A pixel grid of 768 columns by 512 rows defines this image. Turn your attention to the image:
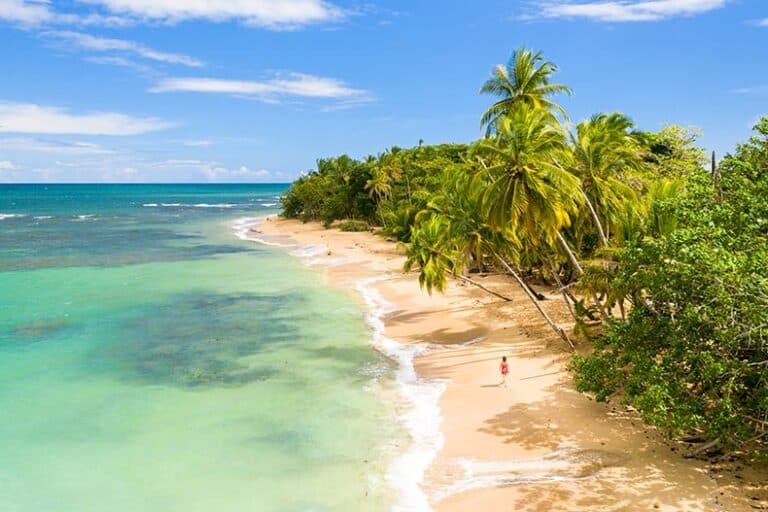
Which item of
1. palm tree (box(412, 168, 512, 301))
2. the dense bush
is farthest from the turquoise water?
the dense bush

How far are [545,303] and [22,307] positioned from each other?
29642 mm

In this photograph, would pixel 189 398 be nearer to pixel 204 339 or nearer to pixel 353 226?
pixel 204 339

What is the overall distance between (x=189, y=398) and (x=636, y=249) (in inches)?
582

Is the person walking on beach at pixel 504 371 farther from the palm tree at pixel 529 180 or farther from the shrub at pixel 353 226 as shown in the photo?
Answer: the shrub at pixel 353 226

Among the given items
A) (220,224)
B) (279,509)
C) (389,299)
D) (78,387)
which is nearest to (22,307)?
(78,387)

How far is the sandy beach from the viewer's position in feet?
42.9

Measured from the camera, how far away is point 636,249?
13.8m

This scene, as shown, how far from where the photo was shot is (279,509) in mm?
13625

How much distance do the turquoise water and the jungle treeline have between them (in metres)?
6.34

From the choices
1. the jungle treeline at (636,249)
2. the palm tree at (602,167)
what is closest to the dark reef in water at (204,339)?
the jungle treeline at (636,249)

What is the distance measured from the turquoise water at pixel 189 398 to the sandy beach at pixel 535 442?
200cm

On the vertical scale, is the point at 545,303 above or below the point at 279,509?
above

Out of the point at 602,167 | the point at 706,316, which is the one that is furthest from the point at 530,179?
the point at 706,316

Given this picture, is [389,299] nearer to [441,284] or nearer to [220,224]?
[441,284]
